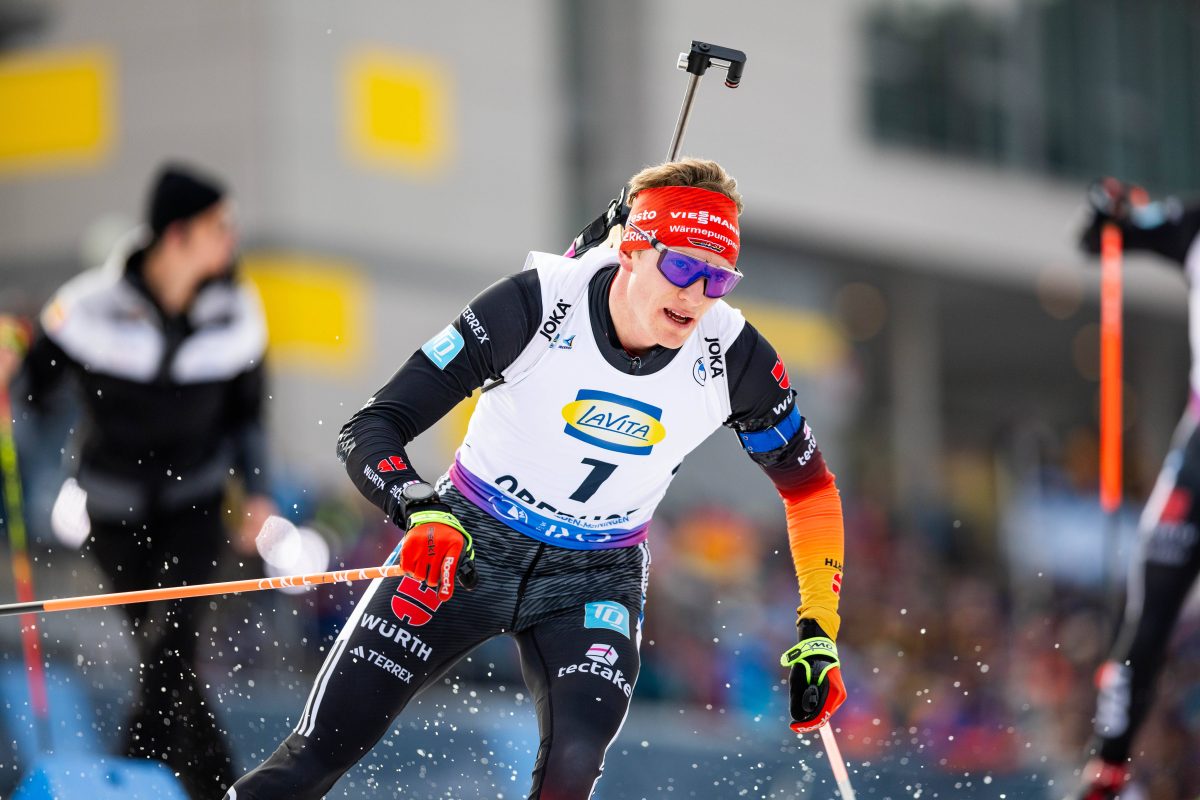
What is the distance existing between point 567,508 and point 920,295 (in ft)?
62.8

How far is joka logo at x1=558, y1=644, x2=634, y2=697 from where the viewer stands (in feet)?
15.2

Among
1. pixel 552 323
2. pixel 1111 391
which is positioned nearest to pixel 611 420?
pixel 552 323

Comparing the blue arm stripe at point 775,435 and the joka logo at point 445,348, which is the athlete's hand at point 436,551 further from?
the blue arm stripe at point 775,435

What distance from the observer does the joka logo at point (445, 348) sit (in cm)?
453

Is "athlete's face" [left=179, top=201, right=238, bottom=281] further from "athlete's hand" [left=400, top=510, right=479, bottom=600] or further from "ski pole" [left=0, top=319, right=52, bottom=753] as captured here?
"athlete's hand" [left=400, top=510, right=479, bottom=600]

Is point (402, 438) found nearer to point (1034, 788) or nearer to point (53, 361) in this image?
point (53, 361)

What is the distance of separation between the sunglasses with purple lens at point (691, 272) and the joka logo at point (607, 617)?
2.88 feet

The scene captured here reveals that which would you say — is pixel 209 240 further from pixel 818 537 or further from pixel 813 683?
pixel 813 683

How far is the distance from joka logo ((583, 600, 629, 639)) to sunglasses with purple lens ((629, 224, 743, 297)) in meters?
0.88

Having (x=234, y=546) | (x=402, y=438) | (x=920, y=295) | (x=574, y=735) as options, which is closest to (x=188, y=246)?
(x=234, y=546)

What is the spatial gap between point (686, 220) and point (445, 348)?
69cm

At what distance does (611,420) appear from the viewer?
467cm

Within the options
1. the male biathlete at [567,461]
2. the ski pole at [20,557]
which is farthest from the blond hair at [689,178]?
the ski pole at [20,557]

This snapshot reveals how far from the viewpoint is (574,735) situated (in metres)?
4.52
